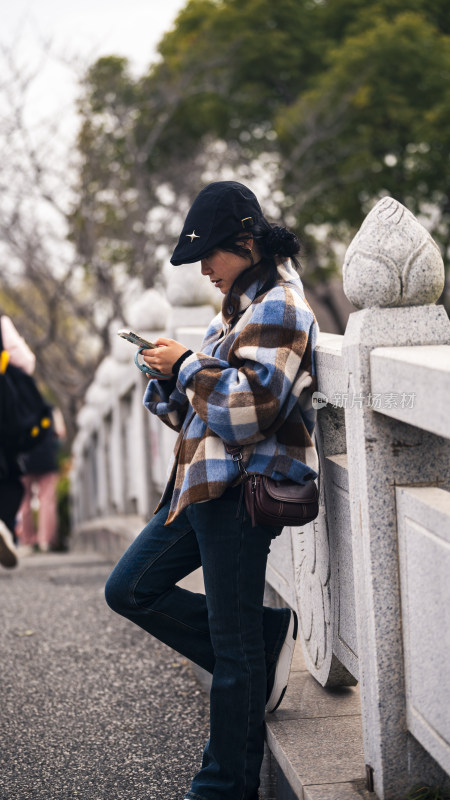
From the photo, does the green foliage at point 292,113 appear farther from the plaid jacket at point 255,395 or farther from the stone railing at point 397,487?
the stone railing at point 397,487

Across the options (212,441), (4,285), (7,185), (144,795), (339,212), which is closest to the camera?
(212,441)

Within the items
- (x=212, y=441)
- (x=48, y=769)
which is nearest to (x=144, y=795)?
(x=48, y=769)

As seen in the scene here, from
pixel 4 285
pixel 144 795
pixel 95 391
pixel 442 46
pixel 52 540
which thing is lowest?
pixel 52 540

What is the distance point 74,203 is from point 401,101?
7270 millimetres

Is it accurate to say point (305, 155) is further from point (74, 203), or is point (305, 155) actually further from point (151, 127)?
point (74, 203)

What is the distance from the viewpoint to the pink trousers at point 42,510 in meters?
9.26

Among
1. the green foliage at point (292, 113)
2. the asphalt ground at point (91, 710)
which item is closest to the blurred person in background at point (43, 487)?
the asphalt ground at point (91, 710)

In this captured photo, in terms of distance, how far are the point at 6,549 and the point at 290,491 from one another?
378 centimetres

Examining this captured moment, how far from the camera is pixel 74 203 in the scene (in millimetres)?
13977

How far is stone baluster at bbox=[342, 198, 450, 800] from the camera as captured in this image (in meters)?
2.01

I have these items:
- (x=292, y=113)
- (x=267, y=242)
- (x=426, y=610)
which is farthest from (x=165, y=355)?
(x=292, y=113)

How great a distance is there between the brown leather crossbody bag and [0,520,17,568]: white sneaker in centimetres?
352

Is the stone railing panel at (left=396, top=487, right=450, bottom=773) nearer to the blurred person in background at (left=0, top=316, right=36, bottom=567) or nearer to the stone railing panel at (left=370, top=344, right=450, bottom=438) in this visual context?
the stone railing panel at (left=370, top=344, right=450, bottom=438)

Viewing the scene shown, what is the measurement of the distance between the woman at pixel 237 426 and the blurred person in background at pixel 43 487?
506cm
